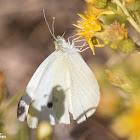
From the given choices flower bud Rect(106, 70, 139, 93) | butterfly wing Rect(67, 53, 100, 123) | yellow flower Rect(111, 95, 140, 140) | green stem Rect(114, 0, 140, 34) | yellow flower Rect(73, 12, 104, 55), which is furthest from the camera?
butterfly wing Rect(67, 53, 100, 123)

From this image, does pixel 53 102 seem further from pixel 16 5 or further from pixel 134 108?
pixel 16 5

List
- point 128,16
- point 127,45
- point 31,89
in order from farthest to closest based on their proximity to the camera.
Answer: point 31,89
point 127,45
point 128,16

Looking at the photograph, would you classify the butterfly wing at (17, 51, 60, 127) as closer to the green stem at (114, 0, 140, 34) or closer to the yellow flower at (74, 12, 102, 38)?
the yellow flower at (74, 12, 102, 38)

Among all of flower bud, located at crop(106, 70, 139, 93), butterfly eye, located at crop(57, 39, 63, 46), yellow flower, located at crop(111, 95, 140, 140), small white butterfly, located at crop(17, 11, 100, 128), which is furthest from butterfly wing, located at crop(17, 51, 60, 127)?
yellow flower, located at crop(111, 95, 140, 140)

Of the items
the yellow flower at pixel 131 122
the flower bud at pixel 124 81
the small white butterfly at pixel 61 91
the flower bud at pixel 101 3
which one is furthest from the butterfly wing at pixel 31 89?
the yellow flower at pixel 131 122

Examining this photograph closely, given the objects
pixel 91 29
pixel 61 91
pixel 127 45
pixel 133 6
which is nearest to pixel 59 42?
pixel 91 29

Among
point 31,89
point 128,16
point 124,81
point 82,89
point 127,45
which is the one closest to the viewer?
point 128,16

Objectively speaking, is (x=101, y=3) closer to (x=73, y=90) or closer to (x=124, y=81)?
Answer: (x=124, y=81)

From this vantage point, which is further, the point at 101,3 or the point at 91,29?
the point at 91,29
